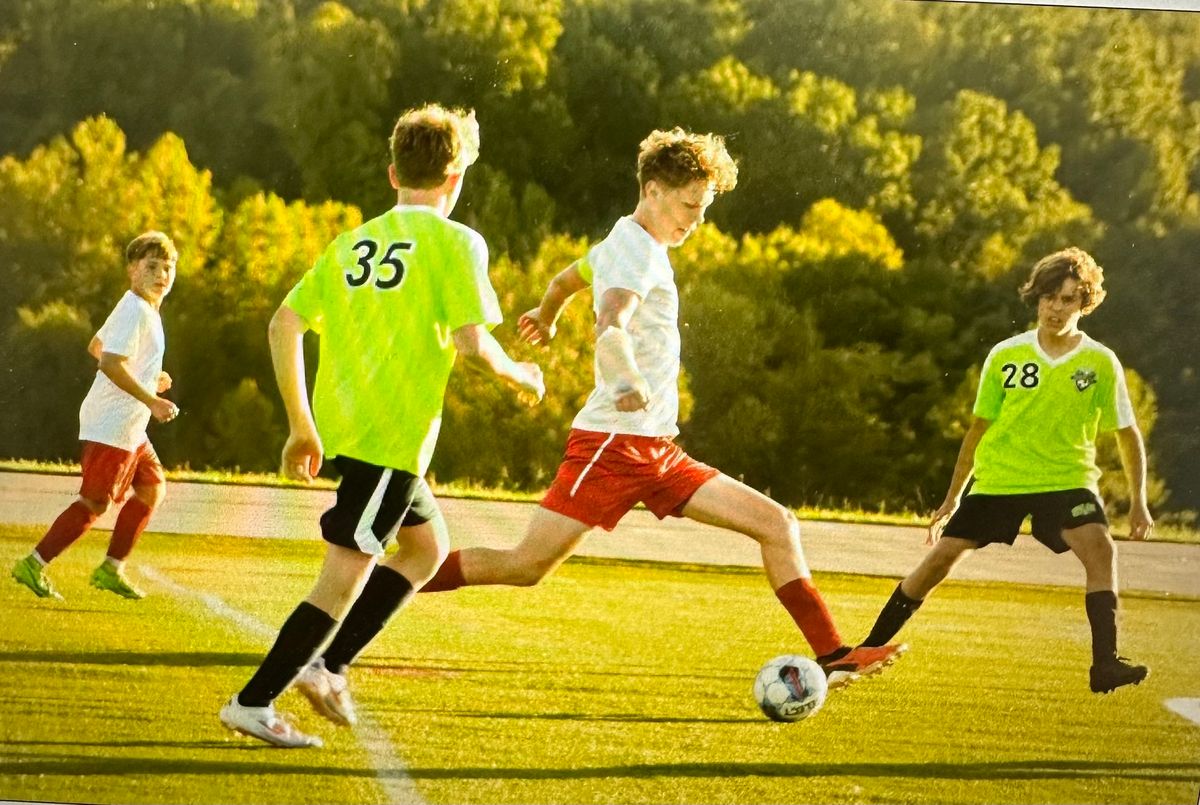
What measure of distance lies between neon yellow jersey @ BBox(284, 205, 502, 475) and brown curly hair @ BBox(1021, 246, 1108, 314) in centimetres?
178

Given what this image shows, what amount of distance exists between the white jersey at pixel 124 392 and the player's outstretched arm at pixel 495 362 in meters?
1.14

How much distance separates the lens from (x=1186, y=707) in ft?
16.4

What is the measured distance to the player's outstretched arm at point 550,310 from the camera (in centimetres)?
475

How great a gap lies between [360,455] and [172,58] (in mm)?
1525

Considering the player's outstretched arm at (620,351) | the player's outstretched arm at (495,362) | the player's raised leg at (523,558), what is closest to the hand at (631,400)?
the player's outstretched arm at (620,351)

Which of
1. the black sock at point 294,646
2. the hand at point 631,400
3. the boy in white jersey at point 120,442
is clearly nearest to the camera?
the hand at point 631,400

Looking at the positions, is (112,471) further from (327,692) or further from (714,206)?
(714,206)

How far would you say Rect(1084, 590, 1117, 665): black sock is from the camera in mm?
4953

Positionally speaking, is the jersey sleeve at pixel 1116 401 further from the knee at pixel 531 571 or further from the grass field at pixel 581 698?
the knee at pixel 531 571

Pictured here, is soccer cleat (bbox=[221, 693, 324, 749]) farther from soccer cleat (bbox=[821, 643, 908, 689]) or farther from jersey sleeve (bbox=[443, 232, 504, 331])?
soccer cleat (bbox=[821, 643, 908, 689])

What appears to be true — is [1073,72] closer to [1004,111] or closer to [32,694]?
[1004,111]

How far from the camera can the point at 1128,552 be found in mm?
4980

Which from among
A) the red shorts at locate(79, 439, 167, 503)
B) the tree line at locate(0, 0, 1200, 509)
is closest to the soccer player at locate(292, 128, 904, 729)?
the tree line at locate(0, 0, 1200, 509)

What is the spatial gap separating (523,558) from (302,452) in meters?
0.78
